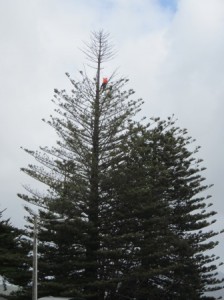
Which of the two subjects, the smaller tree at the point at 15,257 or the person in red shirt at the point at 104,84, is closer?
the smaller tree at the point at 15,257

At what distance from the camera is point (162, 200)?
29328 mm

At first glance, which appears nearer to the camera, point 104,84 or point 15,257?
point 15,257

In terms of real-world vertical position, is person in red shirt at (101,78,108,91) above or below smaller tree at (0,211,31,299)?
above

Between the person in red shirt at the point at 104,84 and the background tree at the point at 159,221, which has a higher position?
the person in red shirt at the point at 104,84

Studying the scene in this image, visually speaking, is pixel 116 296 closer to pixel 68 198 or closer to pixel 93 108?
pixel 68 198

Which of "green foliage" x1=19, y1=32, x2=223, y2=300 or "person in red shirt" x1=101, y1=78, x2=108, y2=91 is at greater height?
"person in red shirt" x1=101, y1=78, x2=108, y2=91

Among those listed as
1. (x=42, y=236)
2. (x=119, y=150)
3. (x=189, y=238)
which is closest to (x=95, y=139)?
(x=119, y=150)

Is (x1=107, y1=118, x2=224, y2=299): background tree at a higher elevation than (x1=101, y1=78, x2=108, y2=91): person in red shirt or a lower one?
lower

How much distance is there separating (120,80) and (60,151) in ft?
17.9

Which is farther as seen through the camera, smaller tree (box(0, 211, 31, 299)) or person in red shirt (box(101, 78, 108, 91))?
person in red shirt (box(101, 78, 108, 91))

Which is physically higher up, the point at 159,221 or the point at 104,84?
the point at 104,84

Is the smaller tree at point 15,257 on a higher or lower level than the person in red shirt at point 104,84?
lower

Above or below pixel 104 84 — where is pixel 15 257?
below

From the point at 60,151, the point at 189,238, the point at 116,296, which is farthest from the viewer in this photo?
the point at 189,238
